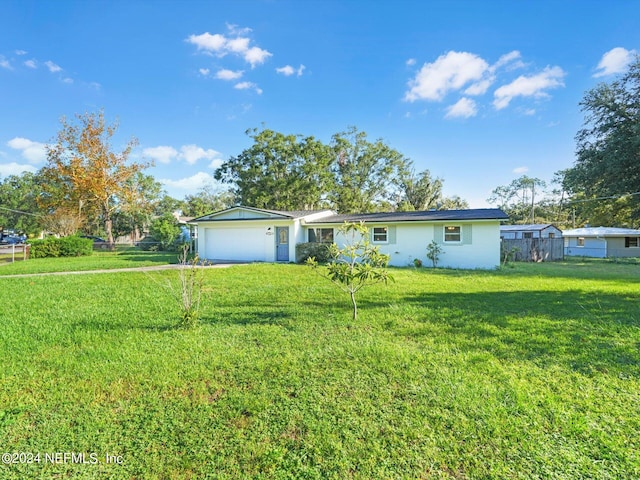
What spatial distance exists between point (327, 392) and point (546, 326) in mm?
4378

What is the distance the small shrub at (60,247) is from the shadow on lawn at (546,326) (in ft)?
74.8

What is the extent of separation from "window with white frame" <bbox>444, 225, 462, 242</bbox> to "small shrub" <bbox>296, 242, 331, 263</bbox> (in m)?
5.86

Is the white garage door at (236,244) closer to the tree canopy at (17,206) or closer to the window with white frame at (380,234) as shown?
the window with white frame at (380,234)

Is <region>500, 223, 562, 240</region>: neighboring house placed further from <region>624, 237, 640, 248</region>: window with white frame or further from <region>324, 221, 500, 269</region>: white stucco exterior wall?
<region>324, 221, 500, 269</region>: white stucco exterior wall

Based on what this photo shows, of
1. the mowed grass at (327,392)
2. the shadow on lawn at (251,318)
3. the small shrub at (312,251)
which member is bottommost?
the mowed grass at (327,392)

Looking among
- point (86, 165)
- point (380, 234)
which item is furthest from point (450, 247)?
point (86, 165)

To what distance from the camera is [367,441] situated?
2.41m

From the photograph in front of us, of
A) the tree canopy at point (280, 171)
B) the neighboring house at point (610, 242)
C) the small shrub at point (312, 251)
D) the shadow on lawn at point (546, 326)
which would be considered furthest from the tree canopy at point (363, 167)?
the shadow on lawn at point (546, 326)

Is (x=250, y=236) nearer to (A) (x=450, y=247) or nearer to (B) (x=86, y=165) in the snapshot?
(A) (x=450, y=247)

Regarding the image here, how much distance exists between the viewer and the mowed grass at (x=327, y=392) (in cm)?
222

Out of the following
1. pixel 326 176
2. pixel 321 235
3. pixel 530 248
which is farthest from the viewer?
pixel 326 176

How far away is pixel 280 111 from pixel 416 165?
22.1m

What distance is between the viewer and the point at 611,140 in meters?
15.6

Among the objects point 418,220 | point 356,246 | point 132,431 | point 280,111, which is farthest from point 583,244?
point 132,431
